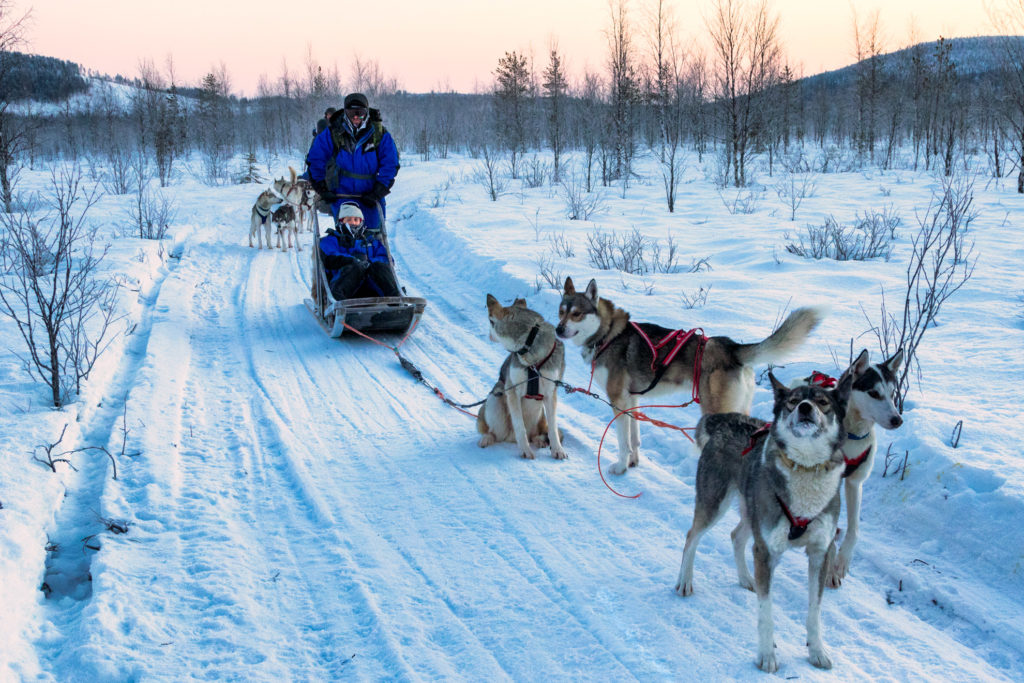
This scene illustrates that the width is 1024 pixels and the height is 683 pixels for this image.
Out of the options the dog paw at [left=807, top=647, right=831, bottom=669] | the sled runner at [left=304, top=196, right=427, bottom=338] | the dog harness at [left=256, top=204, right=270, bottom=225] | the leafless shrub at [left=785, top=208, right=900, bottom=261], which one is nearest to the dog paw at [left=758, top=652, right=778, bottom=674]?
the dog paw at [left=807, top=647, right=831, bottom=669]

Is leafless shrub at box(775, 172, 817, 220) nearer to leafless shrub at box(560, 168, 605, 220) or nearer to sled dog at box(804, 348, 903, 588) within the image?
leafless shrub at box(560, 168, 605, 220)

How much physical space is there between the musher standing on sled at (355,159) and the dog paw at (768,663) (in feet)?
19.3

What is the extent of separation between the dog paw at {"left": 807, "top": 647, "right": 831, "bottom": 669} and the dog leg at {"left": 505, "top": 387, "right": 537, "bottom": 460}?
6.89 ft

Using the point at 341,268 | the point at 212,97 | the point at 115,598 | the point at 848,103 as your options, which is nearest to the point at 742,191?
the point at 341,268

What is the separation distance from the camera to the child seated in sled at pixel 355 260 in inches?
266

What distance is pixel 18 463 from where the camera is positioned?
11.9ft

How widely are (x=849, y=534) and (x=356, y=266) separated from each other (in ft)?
16.7

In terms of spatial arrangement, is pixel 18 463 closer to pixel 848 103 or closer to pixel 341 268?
pixel 341 268

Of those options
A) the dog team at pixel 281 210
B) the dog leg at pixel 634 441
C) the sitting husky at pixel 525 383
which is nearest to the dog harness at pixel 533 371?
the sitting husky at pixel 525 383

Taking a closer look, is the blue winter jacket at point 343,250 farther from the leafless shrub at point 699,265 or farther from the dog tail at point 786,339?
the dog tail at point 786,339

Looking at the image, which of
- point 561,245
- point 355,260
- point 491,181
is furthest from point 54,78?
point 355,260

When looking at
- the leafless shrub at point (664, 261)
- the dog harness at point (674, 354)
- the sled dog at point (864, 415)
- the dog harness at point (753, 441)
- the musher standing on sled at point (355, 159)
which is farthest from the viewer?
the leafless shrub at point (664, 261)

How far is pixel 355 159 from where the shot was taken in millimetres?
7223

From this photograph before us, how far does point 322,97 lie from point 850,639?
38.8m
